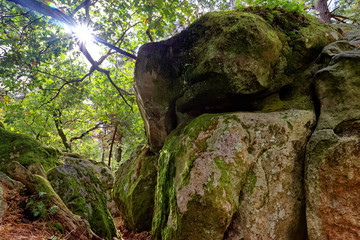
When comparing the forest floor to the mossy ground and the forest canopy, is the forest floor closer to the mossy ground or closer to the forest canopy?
the mossy ground

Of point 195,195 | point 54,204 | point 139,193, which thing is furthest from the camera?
point 139,193

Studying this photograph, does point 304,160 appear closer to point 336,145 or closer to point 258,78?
point 336,145

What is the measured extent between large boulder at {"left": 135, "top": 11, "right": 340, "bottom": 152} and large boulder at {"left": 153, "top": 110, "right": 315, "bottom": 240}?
71cm

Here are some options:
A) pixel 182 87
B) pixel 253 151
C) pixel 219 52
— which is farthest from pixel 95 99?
pixel 253 151

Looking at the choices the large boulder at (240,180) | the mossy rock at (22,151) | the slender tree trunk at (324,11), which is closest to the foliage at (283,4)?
the large boulder at (240,180)

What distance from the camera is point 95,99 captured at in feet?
33.0

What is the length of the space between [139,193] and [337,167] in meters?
4.67

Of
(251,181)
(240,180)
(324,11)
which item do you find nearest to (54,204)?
(240,180)

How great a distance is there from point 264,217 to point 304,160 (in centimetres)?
127

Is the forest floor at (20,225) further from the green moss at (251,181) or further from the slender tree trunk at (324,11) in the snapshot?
the slender tree trunk at (324,11)

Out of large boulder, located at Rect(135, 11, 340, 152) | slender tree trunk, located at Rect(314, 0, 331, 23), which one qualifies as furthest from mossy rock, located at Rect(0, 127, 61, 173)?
slender tree trunk, located at Rect(314, 0, 331, 23)

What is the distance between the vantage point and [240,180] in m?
3.25

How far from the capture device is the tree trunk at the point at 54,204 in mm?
3082

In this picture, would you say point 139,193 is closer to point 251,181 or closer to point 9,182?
point 9,182
